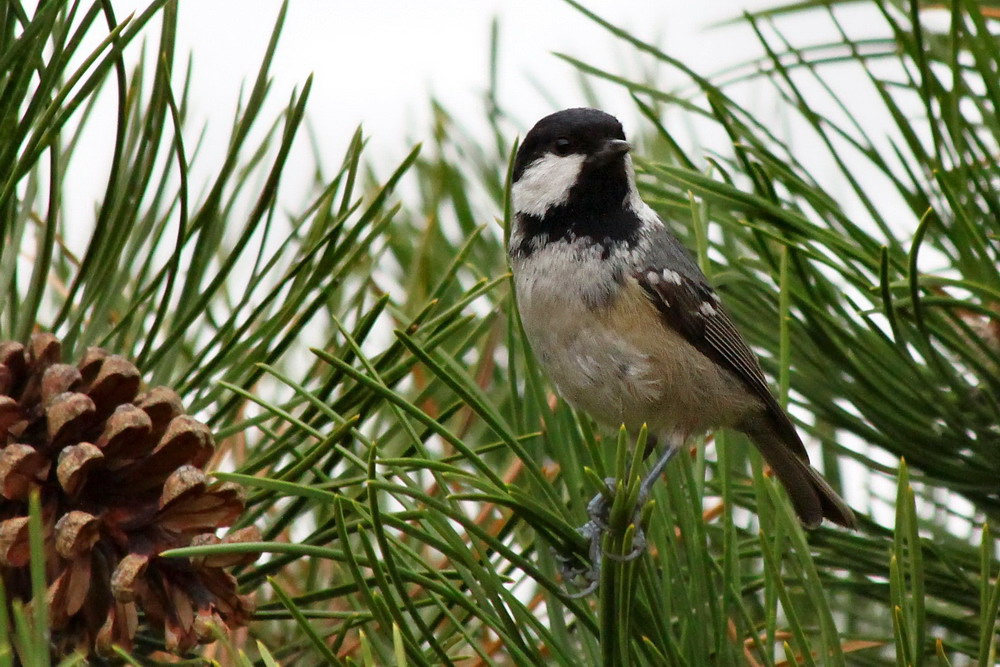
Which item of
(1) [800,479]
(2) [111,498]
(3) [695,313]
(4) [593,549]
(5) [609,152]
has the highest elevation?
(5) [609,152]

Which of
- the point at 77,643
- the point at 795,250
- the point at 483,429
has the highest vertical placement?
the point at 795,250

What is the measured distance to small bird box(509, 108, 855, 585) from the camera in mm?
1853

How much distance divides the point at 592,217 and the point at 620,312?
199mm

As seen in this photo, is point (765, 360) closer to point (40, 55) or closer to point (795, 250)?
point (795, 250)

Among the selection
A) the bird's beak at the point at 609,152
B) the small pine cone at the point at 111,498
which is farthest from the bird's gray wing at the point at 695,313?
the small pine cone at the point at 111,498

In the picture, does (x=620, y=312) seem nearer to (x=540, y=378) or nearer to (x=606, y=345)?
(x=606, y=345)

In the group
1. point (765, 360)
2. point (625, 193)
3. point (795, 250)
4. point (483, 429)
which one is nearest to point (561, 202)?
point (625, 193)

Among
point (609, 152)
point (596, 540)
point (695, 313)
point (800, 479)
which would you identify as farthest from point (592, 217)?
point (596, 540)

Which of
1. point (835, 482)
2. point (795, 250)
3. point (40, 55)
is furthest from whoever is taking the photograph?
point (835, 482)

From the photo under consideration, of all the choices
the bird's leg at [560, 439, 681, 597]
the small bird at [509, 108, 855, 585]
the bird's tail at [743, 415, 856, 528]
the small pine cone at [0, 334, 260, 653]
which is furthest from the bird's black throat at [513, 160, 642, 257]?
the small pine cone at [0, 334, 260, 653]

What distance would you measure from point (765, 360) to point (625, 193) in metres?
0.64

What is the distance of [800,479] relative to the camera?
1893 mm

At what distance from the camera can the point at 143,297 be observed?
1.13 meters

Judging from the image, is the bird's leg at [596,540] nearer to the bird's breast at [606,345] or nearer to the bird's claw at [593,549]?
the bird's claw at [593,549]
